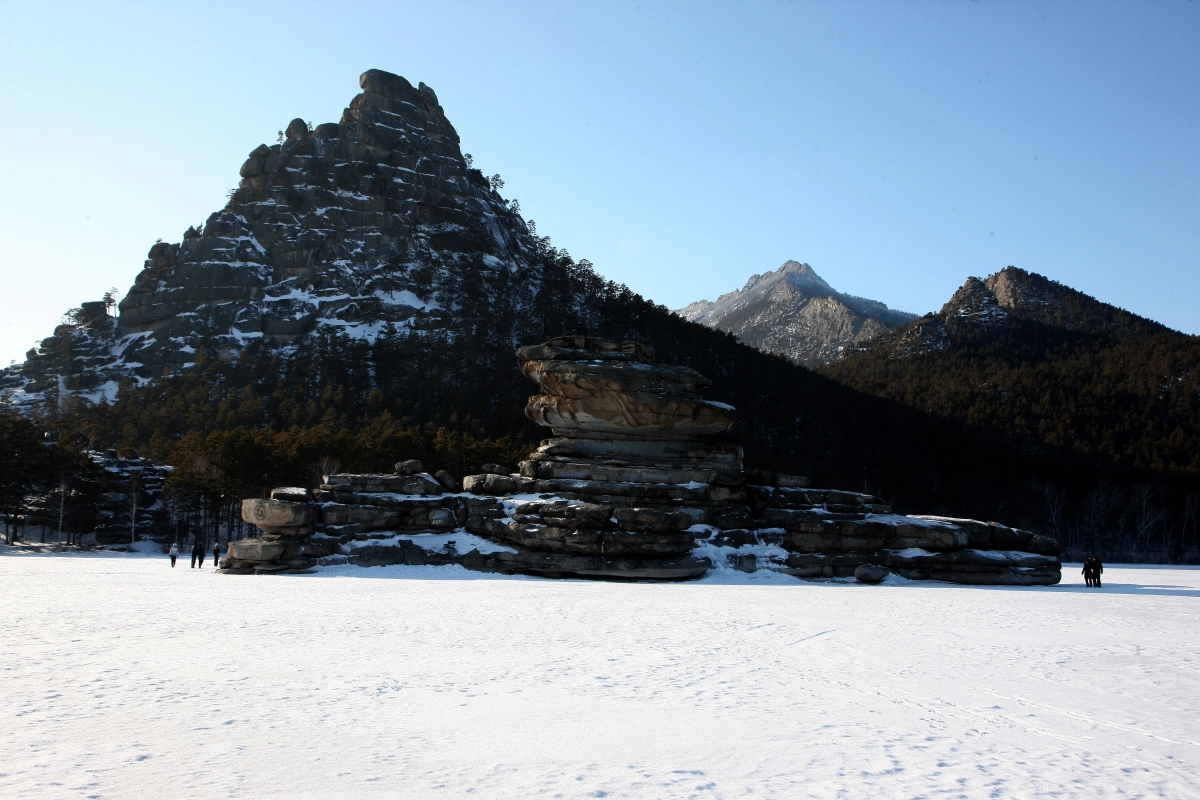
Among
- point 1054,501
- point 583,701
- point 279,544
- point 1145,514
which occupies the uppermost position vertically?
point 583,701

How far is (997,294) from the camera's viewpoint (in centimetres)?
15362

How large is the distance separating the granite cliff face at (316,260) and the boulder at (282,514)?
91.4 m

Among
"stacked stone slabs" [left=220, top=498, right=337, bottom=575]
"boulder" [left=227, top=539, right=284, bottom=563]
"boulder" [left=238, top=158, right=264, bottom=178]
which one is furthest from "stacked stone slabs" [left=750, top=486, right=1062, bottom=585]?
"boulder" [left=238, top=158, right=264, bottom=178]

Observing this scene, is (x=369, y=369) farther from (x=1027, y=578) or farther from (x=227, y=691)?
(x=227, y=691)

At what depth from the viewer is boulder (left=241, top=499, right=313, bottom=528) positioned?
31047 millimetres

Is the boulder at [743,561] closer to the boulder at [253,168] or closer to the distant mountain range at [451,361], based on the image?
the distant mountain range at [451,361]

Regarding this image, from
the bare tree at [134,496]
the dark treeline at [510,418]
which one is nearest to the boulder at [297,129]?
the dark treeline at [510,418]

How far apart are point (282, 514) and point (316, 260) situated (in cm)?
11605

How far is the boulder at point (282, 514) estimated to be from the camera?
3105 cm

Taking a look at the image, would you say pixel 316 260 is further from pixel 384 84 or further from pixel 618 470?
pixel 618 470

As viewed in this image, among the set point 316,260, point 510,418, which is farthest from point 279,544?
point 316,260

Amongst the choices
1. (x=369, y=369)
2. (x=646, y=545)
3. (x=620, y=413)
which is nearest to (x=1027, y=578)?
(x=646, y=545)

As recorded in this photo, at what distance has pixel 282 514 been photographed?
102 feet

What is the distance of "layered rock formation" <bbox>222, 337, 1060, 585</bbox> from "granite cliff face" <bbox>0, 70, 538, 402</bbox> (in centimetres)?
8813
